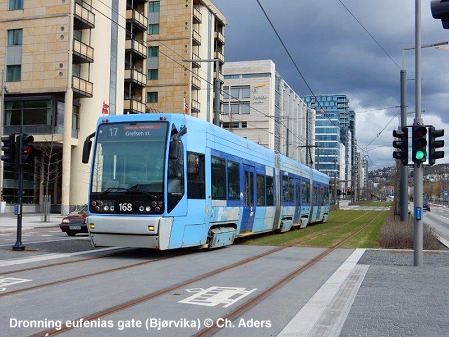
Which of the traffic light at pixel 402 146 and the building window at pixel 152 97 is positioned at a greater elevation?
the building window at pixel 152 97

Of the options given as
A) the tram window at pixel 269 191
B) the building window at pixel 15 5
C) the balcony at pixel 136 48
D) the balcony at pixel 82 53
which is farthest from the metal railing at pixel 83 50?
the tram window at pixel 269 191

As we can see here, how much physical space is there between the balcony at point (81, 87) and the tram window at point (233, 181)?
28.8 m

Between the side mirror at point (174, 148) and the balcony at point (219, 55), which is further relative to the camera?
the balcony at point (219, 55)

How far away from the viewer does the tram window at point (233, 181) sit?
17247mm

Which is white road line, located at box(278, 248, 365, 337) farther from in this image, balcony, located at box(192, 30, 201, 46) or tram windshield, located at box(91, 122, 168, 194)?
balcony, located at box(192, 30, 201, 46)

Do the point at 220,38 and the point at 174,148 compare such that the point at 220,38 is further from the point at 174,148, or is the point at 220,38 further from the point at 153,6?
the point at 174,148

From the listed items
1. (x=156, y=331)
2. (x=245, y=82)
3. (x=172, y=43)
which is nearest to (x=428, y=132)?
(x=156, y=331)

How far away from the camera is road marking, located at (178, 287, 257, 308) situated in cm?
844

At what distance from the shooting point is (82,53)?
44.3 meters

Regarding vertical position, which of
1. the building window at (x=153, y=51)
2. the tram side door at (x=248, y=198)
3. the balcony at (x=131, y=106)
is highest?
the building window at (x=153, y=51)

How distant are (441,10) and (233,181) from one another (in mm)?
11512

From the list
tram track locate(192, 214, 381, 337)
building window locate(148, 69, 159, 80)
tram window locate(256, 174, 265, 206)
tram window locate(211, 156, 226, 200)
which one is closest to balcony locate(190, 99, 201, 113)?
building window locate(148, 69, 159, 80)

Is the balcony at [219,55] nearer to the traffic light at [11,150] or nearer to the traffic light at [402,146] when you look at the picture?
the traffic light at [11,150]

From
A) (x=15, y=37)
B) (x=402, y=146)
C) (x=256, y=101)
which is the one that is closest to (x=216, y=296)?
(x=402, y=146)
